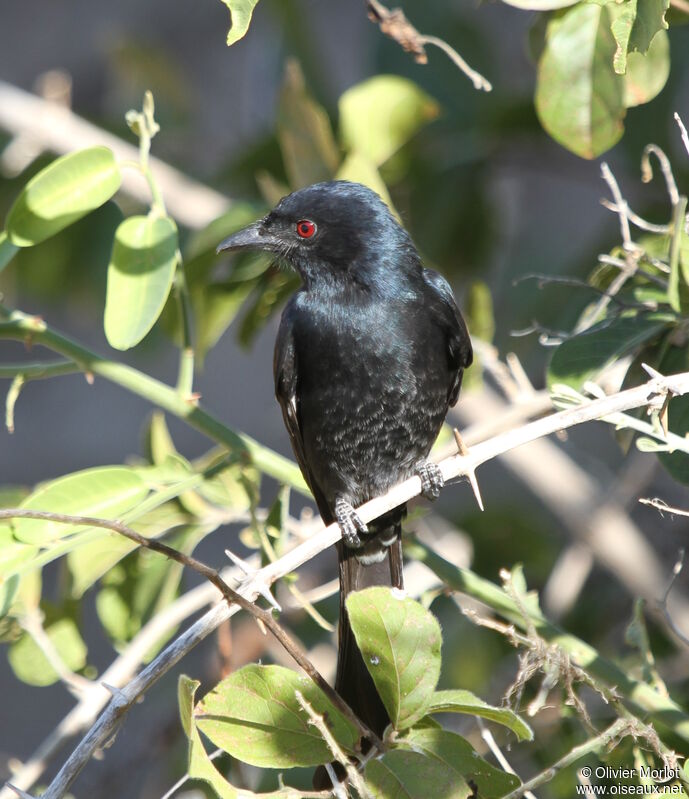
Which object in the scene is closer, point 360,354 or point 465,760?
point 465,760

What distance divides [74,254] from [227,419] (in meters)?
4.33

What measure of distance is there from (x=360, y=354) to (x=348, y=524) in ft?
1.62

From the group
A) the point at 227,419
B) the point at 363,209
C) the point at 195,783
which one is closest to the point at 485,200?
the point at 363,209

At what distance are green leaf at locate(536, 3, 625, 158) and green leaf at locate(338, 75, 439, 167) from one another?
2.51 feet

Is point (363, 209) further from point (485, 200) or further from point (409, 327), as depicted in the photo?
point (485, 200)

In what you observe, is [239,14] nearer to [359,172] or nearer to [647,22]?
[647,22]

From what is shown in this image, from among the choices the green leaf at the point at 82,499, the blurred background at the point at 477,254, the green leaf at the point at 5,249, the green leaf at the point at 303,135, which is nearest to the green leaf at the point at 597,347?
the blurred background at the point at 477,254

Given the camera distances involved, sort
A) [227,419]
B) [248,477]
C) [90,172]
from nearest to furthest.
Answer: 1. [90,172]
2. [248,477]
3. [227,419]

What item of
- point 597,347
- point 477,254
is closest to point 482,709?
point 597,347

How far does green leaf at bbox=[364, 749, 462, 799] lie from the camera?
170cm

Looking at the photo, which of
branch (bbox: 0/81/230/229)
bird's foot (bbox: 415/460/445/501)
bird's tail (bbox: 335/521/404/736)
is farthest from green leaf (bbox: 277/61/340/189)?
bird's tail (bbox: 335/521/404/736)

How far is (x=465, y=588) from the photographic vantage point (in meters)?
2.26

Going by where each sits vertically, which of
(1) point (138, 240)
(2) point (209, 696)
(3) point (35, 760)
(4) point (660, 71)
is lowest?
(3) point (35, 760)

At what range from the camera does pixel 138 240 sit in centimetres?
230
